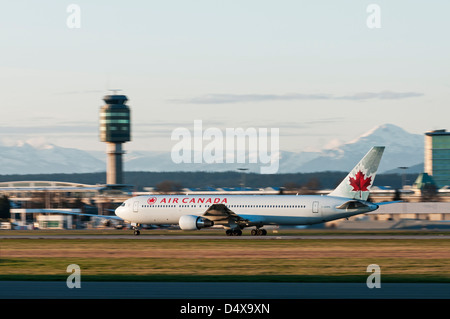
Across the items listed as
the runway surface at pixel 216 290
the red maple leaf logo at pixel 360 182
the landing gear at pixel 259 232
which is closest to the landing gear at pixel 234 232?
the landing gear at pixel 259 232

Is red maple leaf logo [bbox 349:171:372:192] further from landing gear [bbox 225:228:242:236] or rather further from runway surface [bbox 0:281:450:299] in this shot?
runway surface [bbox 0:281:450:299]

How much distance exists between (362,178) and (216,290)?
40.7 metres

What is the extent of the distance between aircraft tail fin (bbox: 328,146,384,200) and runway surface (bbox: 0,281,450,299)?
36.7 metres

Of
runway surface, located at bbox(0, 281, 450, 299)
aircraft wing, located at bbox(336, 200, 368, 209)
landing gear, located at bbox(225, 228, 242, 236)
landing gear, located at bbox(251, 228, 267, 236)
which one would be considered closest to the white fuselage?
aircraft wing, located at bbox(336, 200, 368, 209)

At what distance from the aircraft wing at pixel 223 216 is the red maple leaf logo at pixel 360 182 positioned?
10.3 m

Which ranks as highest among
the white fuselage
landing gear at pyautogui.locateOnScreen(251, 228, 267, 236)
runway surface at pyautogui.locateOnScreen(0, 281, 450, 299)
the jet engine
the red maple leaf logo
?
the red maple leaf logo

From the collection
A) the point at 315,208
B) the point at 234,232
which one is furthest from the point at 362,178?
the point at 234,232

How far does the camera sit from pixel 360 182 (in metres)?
63.1

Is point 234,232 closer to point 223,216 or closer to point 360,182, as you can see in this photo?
point 223,216

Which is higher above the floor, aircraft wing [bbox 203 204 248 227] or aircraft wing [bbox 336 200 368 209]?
aircraft wing [bbox 336 200 368 209]

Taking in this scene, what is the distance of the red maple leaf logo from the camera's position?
63.0 meters

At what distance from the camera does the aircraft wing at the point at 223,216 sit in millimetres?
65438

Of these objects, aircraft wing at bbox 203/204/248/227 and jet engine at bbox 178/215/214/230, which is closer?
jet engine at bbox 178/215/214/230

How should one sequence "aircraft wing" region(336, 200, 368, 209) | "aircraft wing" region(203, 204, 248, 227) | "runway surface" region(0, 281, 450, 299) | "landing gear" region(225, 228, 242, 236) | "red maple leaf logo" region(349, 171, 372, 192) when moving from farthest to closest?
"aircraft wing" region(203, 204, 248, 227) → "landing gear" region(225, 228, 242, 236) → "red maple leaf logo" region(349, 171, 372, 192) → "aircraft wing" region(336, 200, 368, 209) → "runway surface" region(0, 281, 450, 299)
